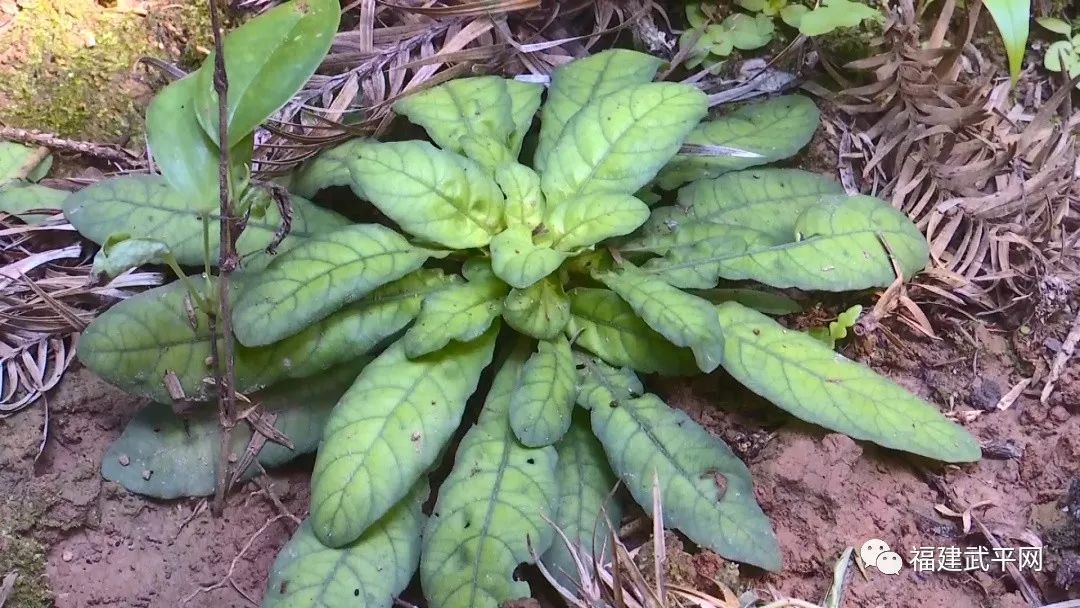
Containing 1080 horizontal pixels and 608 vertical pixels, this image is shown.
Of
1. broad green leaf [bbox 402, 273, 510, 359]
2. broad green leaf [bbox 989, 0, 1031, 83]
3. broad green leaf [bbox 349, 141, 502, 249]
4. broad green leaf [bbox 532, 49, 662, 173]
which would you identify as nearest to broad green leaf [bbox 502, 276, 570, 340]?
broad green leaf [bbox 402, 273, 510, 359]

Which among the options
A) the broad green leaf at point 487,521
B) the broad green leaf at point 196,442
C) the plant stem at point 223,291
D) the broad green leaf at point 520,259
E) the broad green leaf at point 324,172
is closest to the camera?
the plant stem at point 223,291

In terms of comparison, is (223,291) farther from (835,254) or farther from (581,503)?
(835,254)

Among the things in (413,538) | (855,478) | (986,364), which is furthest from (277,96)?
(986,364)

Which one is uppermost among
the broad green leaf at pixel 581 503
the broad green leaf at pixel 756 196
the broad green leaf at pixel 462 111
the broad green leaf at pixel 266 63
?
the broad green leaf at pixel 266 63

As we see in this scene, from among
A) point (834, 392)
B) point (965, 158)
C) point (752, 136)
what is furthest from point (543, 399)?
point (965, 158)

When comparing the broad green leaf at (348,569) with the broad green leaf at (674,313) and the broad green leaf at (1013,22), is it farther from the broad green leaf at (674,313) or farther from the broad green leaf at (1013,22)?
the broad green leaf at (1013,22)

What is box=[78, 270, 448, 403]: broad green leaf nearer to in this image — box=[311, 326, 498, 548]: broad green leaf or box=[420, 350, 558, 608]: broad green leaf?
box=[311, 326, 498, 548]: broad green leaf

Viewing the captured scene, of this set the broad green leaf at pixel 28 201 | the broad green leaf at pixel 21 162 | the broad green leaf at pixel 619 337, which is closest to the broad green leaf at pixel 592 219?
the broad green leaf at pixel 619 337
